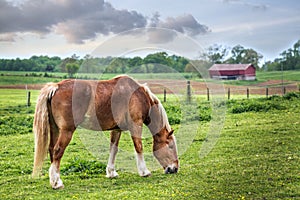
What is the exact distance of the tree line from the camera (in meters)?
9.27

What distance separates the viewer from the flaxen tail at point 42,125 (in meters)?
6.97

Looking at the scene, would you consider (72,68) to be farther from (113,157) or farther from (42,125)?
(42,125)

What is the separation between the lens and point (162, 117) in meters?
8.27

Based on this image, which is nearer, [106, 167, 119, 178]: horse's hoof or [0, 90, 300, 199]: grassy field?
[0, 90, 300, 199]: grassy field

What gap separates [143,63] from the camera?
31.4ft

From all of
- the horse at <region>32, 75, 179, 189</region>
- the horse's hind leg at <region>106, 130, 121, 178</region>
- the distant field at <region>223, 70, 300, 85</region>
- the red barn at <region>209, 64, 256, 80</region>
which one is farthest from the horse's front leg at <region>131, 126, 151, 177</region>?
the red barn at <region>209, 64, 256, 80</region>

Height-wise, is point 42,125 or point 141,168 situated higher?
point 42,125

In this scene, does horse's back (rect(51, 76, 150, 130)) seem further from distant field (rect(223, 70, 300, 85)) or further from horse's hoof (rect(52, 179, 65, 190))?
distant field (rect(223, 70, 300, 85))

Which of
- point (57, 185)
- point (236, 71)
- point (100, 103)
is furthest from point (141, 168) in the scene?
point (236, 71)

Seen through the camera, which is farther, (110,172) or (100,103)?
(110,172)

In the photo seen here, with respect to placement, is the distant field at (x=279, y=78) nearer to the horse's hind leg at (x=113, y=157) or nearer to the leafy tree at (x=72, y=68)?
the leafy tree at (x=72, y=68)

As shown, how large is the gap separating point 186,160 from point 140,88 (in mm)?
2694

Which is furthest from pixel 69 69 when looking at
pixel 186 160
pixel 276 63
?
pixel 276 63

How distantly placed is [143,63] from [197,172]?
2.99m
